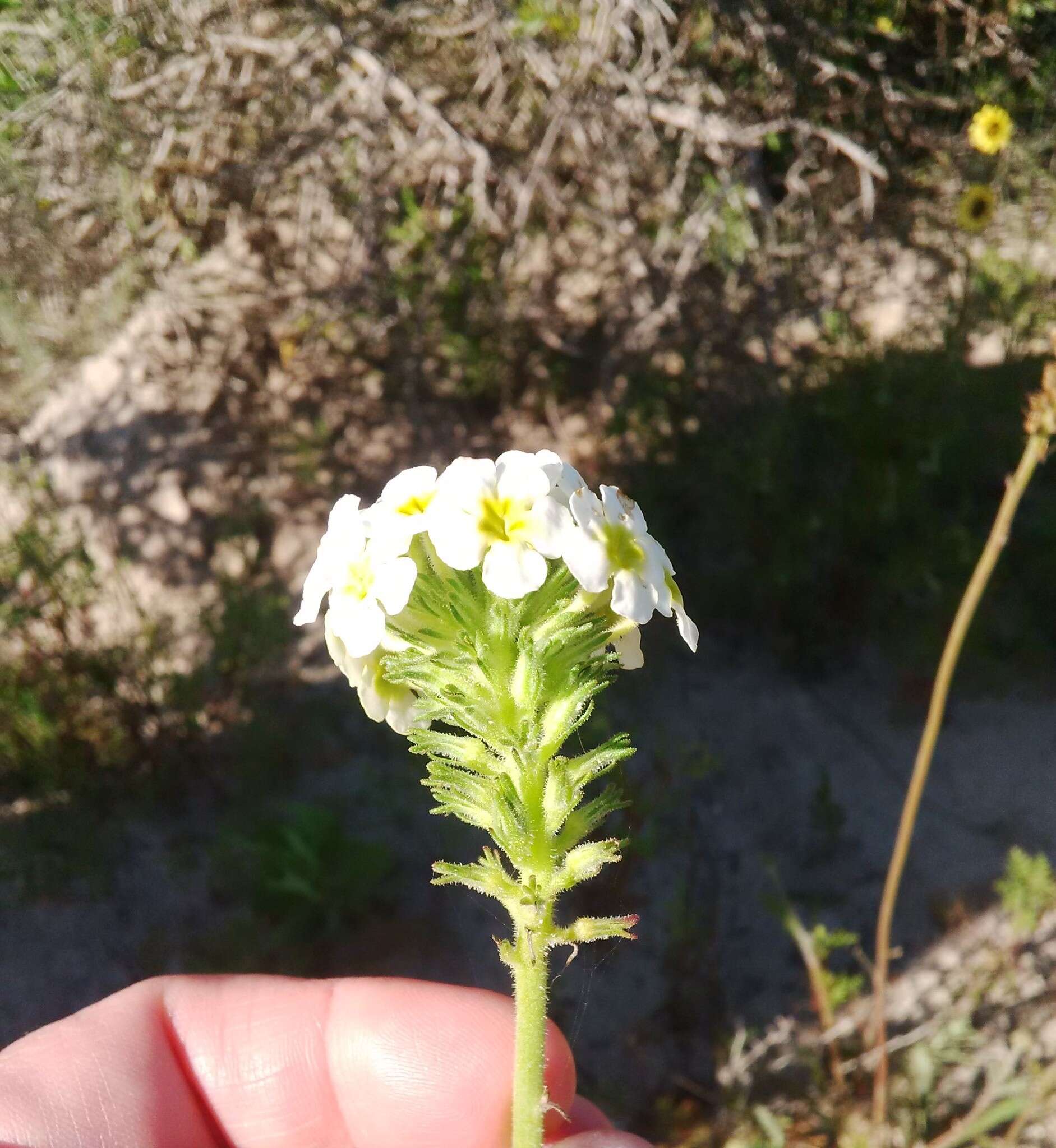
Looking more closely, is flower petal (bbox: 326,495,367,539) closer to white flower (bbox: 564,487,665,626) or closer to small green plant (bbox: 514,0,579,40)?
white flower (bbox: 564,487,665,626)

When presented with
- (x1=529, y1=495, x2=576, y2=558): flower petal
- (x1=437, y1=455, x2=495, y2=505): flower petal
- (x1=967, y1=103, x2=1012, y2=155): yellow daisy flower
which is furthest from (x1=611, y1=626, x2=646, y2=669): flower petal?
(x1=967, y1=103, x2=1012, y2=155): yellow daisy flower

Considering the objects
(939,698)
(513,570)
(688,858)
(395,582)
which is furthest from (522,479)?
(688,858)

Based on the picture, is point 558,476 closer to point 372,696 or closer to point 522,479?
point 522,479

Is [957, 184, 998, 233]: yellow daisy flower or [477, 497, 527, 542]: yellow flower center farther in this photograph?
[957, 184, 998, 233]: yellow daisy flower

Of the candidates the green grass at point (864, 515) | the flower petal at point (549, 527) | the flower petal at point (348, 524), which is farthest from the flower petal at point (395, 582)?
the green grass at point (864, 515)

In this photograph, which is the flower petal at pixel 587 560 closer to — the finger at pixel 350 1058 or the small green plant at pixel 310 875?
the finger at pixel 350 1058
